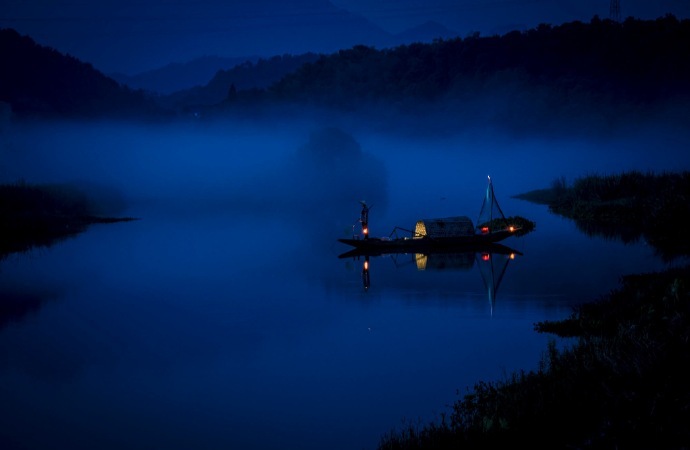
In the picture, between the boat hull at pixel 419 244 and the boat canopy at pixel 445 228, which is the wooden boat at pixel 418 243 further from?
the boat canopy at pixel 445 228

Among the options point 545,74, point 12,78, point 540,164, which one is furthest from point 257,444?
point 545,74

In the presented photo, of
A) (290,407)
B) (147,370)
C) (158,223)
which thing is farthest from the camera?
(158,223)

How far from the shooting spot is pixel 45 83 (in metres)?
179

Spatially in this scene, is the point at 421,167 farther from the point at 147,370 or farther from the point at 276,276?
the point at 147,370

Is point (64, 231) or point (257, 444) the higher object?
point (64, 231)

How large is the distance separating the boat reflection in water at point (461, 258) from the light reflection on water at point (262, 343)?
91cm

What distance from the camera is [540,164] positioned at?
6850 inches

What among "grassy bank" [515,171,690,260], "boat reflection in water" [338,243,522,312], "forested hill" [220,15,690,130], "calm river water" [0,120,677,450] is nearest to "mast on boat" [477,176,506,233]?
"calm river water" [0,120,677,450]

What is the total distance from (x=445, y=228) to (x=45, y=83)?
149390 mm

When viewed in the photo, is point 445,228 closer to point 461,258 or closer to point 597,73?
point 461,258

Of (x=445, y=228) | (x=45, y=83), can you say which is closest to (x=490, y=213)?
(x=445, y=228)

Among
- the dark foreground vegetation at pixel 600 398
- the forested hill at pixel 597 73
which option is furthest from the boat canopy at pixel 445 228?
the forested hill at pixel 597 73

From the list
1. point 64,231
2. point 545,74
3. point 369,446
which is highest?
point 545,74

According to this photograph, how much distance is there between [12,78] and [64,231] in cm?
11461
